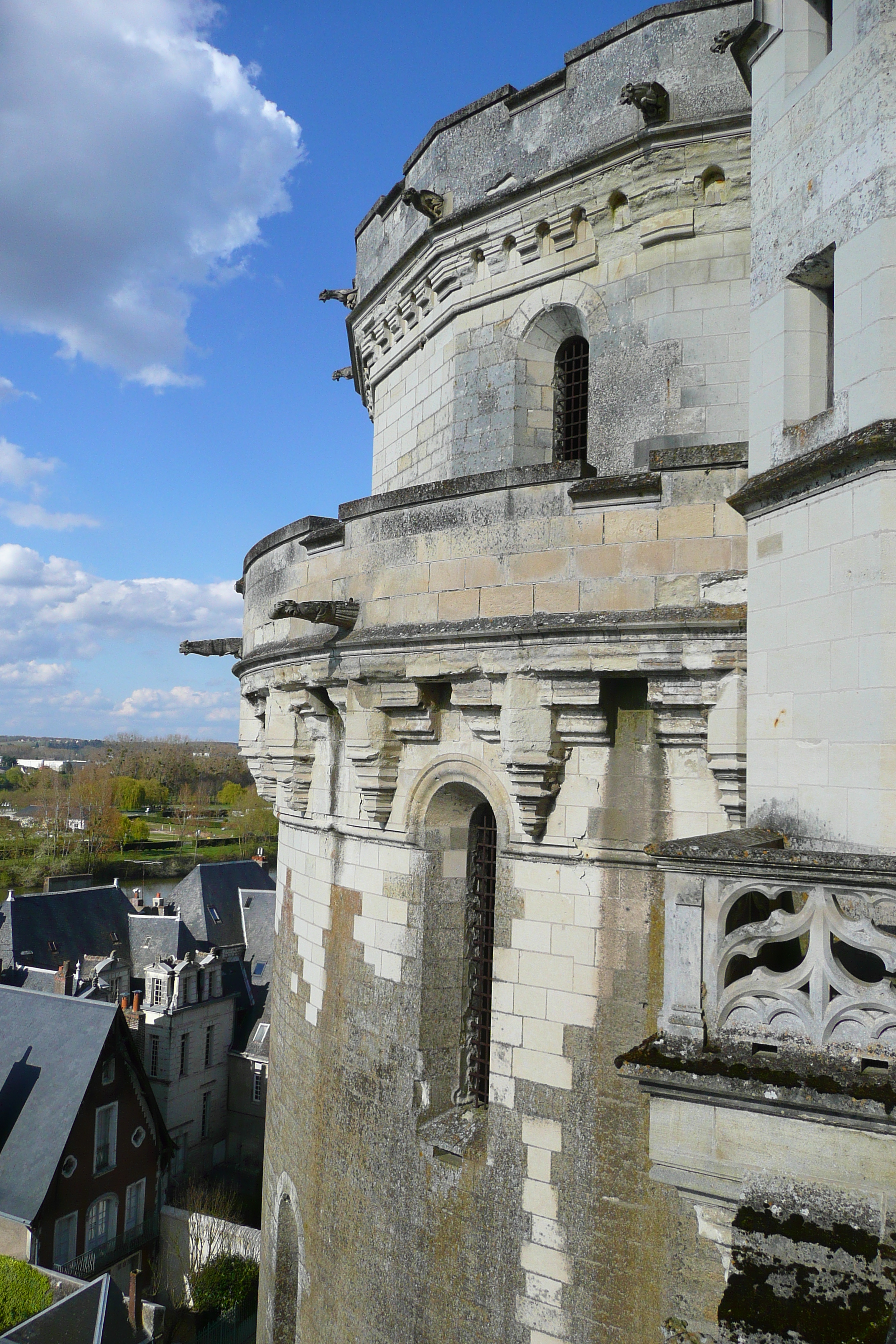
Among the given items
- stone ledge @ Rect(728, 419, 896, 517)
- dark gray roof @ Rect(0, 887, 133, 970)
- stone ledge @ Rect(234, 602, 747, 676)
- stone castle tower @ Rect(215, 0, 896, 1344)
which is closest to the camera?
stone castle tower @ Rect(215, 0, 896, 1344)

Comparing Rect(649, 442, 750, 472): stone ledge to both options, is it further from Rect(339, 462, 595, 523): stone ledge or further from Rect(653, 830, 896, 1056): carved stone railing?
Rect(653, 830, 896, 1056): carved stone railing

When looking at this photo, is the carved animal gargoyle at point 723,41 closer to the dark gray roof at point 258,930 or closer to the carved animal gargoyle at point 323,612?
the carved animal gargoyle at point 323,612

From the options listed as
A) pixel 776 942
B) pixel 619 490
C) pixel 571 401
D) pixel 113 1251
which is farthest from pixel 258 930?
pixel 776 942

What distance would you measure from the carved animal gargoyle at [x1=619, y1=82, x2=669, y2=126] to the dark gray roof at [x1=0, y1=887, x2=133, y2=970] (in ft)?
112

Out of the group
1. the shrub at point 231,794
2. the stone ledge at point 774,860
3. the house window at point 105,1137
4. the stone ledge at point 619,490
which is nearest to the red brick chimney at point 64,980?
the house window at point 105,1137

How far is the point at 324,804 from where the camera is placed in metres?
8.37

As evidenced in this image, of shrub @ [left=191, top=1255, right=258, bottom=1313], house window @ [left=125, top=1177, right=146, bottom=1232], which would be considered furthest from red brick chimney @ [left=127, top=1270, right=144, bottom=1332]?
house window @ [left=125, top=1177, right=146, bottom=1232]

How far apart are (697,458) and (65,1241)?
24691 millimetres

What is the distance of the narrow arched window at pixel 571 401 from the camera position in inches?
345

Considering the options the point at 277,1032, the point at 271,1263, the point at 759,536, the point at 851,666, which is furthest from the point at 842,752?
the point at 271,1263

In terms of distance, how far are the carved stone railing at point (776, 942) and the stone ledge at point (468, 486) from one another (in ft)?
9.16

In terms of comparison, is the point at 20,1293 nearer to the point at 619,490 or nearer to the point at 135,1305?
the point at 135,1305

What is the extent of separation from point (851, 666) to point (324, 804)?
5132 mm

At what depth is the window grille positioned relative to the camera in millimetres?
7332
